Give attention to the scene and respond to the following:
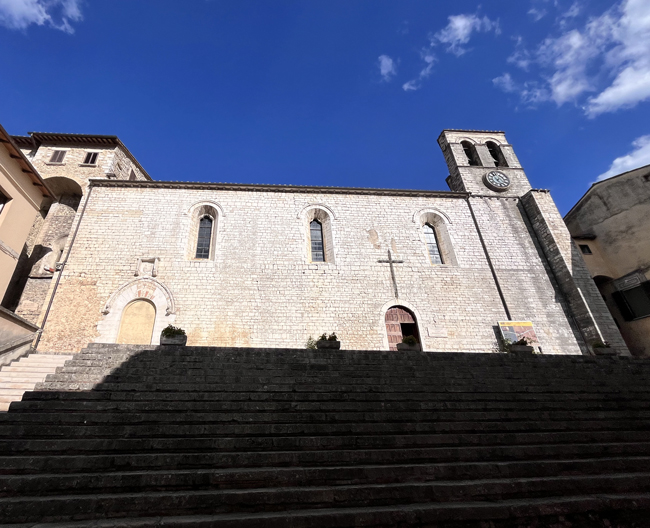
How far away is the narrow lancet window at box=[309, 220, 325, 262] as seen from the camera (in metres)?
13.3

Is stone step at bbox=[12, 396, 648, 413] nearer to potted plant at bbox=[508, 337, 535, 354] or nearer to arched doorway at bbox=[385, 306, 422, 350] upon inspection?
potted plant at bbox=[508, 337, 535, 354]

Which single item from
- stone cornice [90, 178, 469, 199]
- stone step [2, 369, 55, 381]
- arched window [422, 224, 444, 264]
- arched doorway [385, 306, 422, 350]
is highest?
stone cornice [90, 178, 469, 199]

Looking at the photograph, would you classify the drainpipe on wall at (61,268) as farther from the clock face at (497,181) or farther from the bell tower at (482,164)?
the clock face at (497,181)

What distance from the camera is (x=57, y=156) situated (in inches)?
591

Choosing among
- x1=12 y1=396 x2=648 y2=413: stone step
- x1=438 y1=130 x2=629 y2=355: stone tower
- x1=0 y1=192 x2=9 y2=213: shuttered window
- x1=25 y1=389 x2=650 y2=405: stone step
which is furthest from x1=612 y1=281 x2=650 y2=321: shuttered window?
x1=0 y1=192 x2=9 y2=213: shuttered window

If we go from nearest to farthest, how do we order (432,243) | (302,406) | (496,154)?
(302,406) → (432,243) → (496,154)

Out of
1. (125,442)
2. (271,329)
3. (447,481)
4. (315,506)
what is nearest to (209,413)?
(125,442)

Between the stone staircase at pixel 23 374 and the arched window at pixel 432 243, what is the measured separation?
12.8 meters

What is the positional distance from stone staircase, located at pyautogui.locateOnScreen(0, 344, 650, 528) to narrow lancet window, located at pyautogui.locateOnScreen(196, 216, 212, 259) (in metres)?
6.26

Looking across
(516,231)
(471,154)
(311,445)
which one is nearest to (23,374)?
(311,445)

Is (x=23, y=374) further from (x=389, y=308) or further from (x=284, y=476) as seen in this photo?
(x=389, y=308)

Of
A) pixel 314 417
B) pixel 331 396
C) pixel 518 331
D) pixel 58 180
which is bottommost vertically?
pixel 314 417

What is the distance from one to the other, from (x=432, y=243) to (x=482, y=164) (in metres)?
6.08

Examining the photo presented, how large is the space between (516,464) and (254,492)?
10.1 ft
